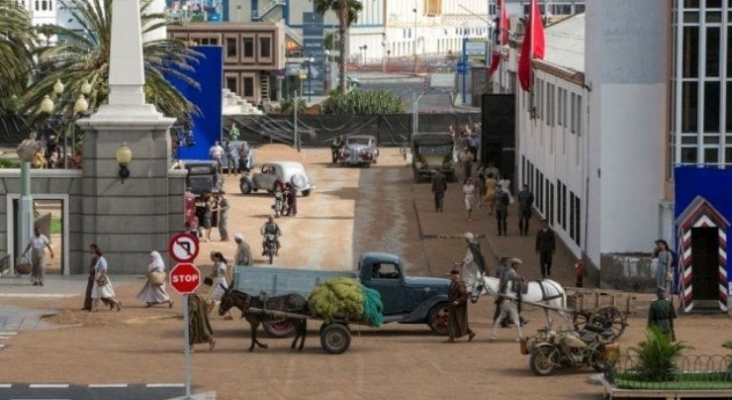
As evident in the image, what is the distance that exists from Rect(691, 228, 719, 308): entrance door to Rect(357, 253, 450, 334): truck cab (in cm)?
609

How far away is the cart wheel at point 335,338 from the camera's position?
110 ft

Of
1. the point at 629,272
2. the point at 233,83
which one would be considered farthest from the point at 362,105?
the point at 629,272

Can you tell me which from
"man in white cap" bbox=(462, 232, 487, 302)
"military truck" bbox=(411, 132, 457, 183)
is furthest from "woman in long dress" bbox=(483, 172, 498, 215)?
"man in white cap" bbox=(462, 232, 487, 302)

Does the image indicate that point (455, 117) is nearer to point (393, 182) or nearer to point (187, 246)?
point (393, 182)

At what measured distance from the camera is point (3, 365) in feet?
107

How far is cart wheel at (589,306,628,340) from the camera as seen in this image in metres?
32.0

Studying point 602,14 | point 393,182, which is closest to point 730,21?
point 602,14

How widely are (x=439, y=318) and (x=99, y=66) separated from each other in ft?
80.5

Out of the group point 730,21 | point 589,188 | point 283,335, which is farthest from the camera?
point 589,188

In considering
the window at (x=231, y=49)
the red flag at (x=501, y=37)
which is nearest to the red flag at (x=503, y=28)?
the red flag at (x=501, y=37)

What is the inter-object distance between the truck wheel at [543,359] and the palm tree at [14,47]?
4349 centimetres

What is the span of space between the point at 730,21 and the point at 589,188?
6.26 meters

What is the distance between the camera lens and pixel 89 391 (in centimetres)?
2975

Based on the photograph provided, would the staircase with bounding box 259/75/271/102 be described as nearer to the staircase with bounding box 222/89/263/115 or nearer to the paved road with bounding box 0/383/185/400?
the staircase with bounding box 222/89/263/115
